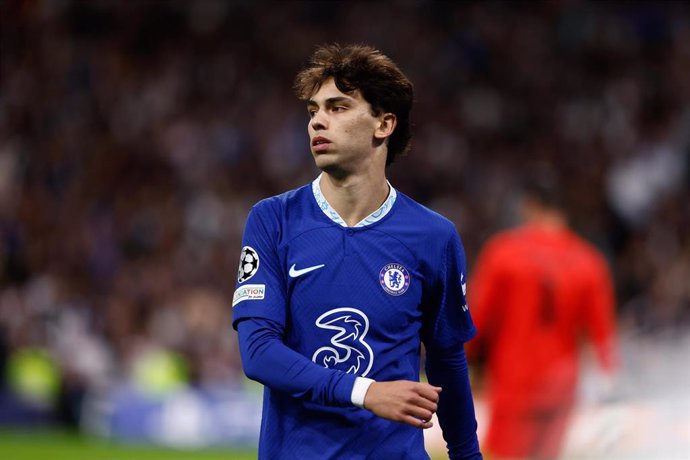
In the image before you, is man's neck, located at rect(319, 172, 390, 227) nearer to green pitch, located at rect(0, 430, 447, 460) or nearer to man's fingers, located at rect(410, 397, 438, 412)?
man's fingers, located at rect(410, 397, 438, 412)

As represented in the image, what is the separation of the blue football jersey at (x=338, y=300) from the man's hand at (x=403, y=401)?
0.27 m

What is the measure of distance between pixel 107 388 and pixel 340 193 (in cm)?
952

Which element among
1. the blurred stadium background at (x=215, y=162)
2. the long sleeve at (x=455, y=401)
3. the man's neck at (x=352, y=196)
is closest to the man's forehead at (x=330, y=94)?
the man's neck at (x=352, y=196)

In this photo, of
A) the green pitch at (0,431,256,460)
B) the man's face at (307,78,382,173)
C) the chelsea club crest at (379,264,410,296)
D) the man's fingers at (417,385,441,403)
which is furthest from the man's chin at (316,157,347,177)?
the green pitch at (0,431,256,460)

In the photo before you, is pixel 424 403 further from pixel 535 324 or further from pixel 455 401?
pixel 535 324

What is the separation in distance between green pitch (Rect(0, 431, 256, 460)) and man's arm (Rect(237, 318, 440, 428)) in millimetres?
7909

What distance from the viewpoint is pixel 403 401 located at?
3.54 meters

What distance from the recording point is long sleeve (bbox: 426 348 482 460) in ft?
13.6

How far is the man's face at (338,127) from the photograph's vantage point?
391cm

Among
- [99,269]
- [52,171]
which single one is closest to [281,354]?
[99,269]

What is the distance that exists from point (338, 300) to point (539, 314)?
4.03 meters

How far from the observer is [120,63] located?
1708cm

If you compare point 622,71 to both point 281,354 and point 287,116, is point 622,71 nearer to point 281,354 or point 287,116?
point 287,116

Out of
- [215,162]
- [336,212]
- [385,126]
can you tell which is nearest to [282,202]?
[336,212]
